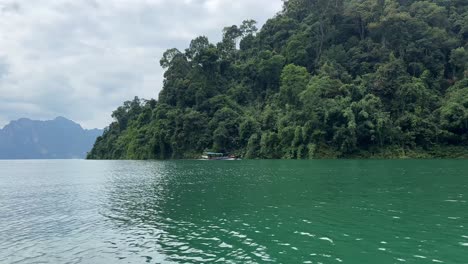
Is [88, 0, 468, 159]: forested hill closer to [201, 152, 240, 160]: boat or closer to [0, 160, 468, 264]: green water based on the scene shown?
[201, 152, 240, 160]: boat

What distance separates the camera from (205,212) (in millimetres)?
21953

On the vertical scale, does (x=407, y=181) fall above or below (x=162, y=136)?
below

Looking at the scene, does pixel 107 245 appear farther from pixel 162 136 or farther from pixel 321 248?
pixel 162 136

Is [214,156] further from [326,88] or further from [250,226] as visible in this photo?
[250,226]

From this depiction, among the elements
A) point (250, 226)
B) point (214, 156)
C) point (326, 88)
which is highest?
point (326, 88)

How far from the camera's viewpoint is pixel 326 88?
82.9 m

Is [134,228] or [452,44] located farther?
[452,44]

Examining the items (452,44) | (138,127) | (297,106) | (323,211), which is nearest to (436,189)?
(323,211)

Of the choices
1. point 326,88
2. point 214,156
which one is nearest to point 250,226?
point 326,88

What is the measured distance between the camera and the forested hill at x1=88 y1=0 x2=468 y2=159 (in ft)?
251

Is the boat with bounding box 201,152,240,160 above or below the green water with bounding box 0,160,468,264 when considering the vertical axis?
above

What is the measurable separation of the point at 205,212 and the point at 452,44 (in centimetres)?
9345

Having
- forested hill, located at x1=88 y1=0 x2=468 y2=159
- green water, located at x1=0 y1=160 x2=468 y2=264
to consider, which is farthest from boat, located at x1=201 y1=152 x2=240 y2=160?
green water, located at x1=0 y1=160 x2=468 y2=264

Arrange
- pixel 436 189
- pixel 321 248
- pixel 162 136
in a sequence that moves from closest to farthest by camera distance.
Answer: pixel 321 248 → pixel 436 189 → pixel 162 136
